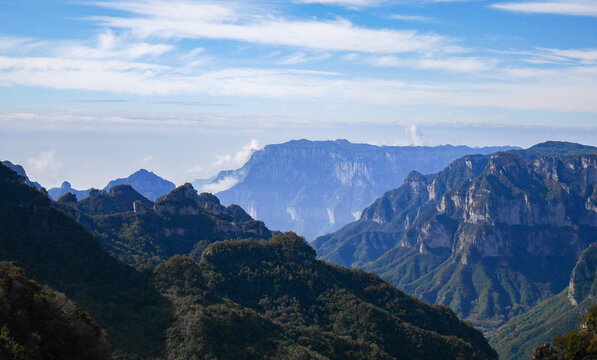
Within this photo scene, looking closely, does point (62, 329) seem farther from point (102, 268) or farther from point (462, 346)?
point (462, 346)

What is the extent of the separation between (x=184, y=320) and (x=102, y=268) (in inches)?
934

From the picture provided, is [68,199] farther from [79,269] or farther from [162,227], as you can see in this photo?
[79,269]

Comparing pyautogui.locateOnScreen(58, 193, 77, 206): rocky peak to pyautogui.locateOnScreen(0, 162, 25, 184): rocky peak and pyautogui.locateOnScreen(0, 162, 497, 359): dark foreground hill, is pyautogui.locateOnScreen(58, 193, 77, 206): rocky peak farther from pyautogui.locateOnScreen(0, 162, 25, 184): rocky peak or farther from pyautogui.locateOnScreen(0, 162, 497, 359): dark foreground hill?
pyautogui.locateOnScreen(0, 162, 497, 359): dark foreground hill

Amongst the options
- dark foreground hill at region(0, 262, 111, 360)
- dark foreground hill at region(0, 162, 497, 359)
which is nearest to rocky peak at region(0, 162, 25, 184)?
dark foreground hill at region(0, 162, 497, 359)

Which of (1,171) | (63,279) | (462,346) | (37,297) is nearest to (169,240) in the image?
(1,171)

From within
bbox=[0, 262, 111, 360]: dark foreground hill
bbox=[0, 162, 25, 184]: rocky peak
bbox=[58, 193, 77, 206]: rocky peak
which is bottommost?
bbox=[0, 262, 111, 360]: dark foreground hill

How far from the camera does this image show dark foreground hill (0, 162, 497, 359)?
78.6m

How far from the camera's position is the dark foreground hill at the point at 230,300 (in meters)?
78.6

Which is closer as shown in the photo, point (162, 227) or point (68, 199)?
point (162, 227)

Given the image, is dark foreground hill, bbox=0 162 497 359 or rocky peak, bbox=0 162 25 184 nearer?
dark foreground hill, bbox=0 162 497 359

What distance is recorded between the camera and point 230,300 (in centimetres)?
10081

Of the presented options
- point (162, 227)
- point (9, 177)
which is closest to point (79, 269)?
point (9, 177)

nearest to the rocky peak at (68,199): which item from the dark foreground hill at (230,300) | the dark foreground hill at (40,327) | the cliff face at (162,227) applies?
the cliff face at (162,227)

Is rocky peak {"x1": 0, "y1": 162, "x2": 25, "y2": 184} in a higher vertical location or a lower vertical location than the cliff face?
higher
